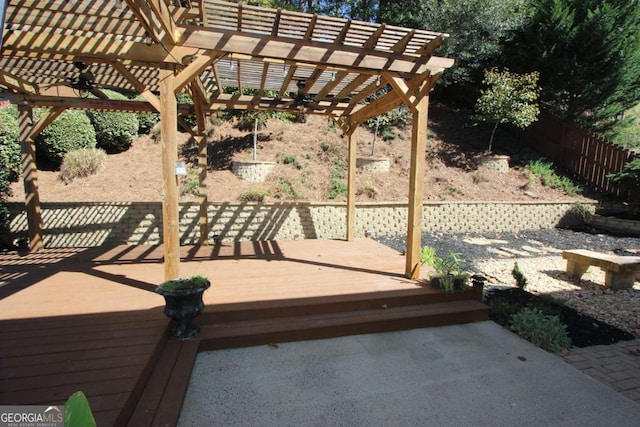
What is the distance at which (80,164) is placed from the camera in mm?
9266

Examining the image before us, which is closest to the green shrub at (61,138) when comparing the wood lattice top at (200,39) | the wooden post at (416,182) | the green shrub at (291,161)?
the wood lattice top at (200,39)

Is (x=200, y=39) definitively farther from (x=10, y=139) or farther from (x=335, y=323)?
(x=10, y=139)

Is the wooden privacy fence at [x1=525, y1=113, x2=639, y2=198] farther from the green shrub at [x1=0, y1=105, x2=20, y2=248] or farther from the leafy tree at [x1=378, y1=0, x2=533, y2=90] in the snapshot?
the green shrub at [x1=0, y1=105, x2=20, y2=248]

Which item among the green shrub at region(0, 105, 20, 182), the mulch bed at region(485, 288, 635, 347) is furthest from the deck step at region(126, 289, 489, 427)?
the green shrub at region(0, 105, 20, 182)

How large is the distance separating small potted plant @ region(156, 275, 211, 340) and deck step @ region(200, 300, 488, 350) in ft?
0.56

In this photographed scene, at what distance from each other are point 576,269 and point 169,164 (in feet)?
20.4

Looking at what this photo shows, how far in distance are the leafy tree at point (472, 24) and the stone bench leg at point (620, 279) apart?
11.5 metres

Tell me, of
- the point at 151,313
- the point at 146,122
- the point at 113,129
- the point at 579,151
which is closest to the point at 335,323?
the point at 151,313

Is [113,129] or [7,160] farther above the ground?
[113,129]

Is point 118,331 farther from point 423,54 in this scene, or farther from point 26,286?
point 423,54

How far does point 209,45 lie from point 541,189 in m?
11.0

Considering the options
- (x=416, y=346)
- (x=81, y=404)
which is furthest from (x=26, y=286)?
(x=416, y=346)

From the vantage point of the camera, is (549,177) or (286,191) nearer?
(286,191)

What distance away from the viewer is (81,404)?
4.28 feet
